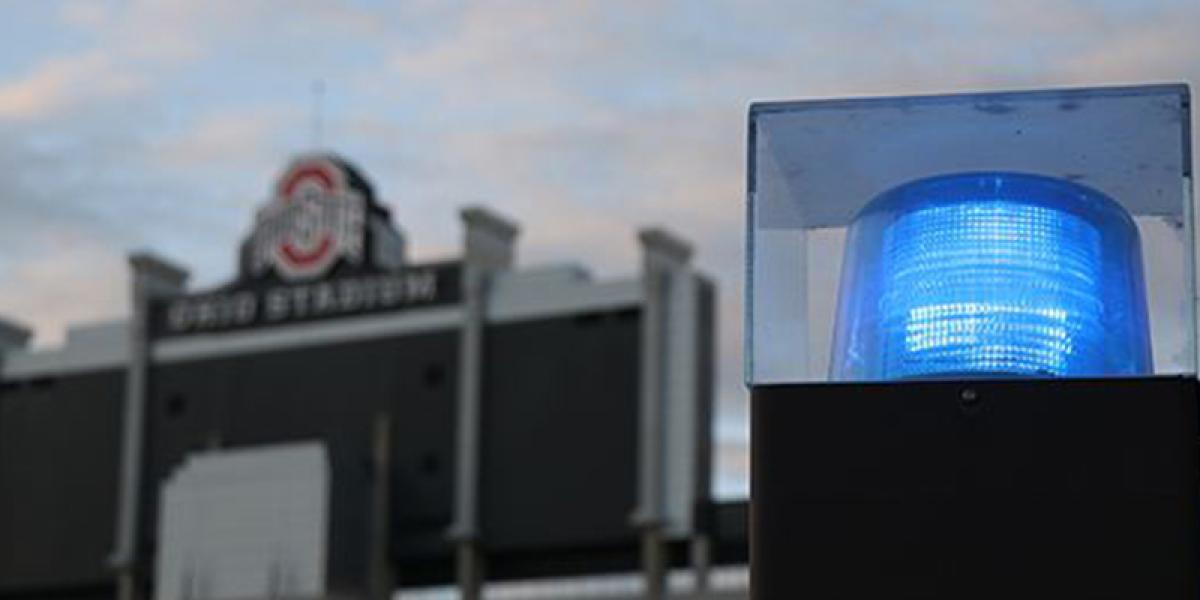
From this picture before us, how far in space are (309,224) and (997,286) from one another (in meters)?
48.1

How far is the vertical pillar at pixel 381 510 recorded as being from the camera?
4891 centimetres

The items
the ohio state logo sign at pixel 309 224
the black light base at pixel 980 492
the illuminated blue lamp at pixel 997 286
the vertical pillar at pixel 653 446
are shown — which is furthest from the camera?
the ohio state logo sign at pixel 309 224

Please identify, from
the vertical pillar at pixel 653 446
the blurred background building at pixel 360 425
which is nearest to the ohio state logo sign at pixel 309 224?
the blurred background building at pixel 360 425

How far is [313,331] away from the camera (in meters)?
51.3

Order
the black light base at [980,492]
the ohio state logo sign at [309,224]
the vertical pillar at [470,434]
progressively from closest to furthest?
the black light base at [980,492] → the vertical pillar at [470,434] → the ohio state logo sign at [309,224]

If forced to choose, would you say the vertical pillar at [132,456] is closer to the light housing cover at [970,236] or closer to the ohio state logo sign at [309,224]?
the ohio state logo sign at [309,224]

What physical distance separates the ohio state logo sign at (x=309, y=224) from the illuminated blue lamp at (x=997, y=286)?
155ft

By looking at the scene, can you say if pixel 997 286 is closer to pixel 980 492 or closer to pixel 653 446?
pixel 980 492

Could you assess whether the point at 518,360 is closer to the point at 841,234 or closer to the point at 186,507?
the point at 186,507

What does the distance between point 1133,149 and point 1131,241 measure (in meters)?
0.16

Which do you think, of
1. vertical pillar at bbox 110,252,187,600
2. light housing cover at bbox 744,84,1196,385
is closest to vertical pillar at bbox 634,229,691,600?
vertical pillar at bbox 110,252,187,600

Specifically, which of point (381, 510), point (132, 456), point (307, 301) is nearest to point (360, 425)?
point (381, 510)

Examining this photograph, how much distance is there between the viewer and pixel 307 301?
51719mm

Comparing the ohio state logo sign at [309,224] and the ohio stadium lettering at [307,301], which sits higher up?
the ohio state logo sign at [309,224]
